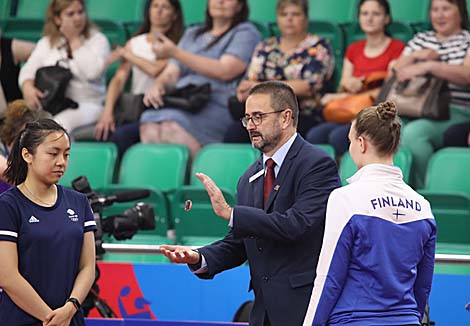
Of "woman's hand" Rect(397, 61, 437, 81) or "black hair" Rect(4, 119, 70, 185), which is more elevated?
"black hair" Rect(4, 119, 70, 185)

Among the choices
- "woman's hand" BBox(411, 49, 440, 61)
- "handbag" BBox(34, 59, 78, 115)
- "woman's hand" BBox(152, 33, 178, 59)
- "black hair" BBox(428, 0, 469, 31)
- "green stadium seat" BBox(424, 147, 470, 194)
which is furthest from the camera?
"handbag" BBox(34, 59, 78, 115)

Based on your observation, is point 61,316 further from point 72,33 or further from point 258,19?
point 258,19

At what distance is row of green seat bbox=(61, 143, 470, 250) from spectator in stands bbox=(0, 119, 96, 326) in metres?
3.03

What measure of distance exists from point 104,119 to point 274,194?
4646mm

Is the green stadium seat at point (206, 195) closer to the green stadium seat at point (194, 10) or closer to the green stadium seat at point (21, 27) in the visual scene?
the green stadium seat at point (194, 10)

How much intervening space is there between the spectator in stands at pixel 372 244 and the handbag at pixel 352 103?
3.86 m

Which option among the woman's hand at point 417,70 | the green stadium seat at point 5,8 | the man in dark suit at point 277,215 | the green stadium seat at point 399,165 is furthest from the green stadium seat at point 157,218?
the green stadium seat at point 5,8

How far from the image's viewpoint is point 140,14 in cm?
1082

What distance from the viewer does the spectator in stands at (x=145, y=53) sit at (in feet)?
31.4

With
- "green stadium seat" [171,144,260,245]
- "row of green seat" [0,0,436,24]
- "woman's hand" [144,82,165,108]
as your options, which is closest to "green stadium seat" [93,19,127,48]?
"row of green seat" [0,0,436,24]

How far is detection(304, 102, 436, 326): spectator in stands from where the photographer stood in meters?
4.53

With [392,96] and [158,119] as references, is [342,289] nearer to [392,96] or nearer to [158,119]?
[392,96]

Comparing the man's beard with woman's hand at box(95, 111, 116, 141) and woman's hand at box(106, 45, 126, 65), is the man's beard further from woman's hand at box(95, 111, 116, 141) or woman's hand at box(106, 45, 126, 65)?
woman's hand at box(106, 45, 126, 65)

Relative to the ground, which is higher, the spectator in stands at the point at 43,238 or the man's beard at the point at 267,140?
the man's beard at the point at 267,140
